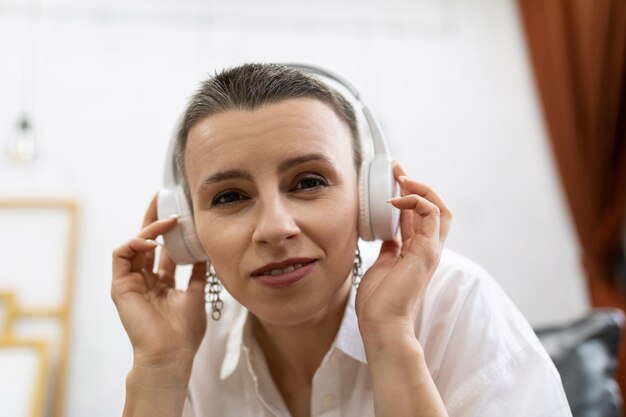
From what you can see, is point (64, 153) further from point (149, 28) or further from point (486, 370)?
point (486, 370)

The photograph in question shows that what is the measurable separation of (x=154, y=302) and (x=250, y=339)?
237 millimetres

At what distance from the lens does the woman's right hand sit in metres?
0.92

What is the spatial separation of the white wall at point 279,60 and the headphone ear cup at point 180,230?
1157 mm

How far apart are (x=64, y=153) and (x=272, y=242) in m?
1.65

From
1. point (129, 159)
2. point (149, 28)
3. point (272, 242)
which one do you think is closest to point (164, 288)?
point (272, 242)

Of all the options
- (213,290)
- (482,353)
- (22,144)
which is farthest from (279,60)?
(482,353)

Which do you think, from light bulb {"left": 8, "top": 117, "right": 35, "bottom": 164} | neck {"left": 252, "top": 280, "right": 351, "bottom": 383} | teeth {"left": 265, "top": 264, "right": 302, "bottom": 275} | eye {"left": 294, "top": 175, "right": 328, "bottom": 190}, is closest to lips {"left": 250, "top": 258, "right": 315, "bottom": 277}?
teeth {"left": 265, "top": 264, "right": 302, "bottom": 275}

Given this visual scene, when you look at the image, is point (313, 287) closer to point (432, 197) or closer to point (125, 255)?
point (432, 197)

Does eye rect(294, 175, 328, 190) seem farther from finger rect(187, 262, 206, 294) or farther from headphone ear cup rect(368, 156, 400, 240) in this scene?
finger rect(187, 262, 206, 294)

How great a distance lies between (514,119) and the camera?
8.04 feet

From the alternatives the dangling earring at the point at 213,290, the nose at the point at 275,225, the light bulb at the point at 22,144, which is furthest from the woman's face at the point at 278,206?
the light bulb at the point at 22,144

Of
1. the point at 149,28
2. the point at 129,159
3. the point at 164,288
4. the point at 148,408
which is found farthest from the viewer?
the point at 149,28

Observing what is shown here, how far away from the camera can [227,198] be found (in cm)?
86

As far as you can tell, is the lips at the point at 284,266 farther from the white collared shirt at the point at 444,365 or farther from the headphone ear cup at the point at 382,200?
the white collared shirt at the point at 444,365
